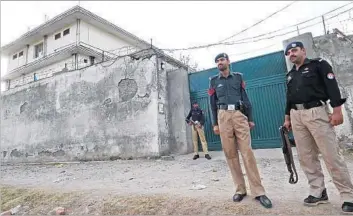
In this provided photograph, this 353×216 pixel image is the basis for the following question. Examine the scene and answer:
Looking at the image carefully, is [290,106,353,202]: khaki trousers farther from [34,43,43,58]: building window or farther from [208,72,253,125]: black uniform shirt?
[34,43,43,58]: building window

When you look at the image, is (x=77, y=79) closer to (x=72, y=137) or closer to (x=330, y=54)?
(x=72, y=137)

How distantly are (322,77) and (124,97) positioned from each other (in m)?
6.36

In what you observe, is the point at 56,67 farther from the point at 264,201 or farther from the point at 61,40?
the point at 264,201

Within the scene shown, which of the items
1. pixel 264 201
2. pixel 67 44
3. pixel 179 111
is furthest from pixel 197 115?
pixel 67 44

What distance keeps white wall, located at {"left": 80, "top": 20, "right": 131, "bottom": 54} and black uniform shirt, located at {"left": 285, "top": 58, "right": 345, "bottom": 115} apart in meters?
17.8

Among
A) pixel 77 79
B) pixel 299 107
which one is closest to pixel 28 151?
pixel 77 79

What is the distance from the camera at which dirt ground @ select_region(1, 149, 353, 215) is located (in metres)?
2.86

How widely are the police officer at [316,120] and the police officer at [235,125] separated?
0.49 metres

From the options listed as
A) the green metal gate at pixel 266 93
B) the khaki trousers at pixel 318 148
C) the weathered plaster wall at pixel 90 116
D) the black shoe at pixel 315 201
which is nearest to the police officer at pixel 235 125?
the black shoe at pixel 315 201

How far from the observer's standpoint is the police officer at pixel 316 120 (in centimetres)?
247

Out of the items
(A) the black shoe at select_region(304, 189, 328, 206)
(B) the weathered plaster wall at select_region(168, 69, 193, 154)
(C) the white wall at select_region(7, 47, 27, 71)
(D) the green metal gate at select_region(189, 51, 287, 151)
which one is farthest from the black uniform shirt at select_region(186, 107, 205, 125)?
(C) the white wall at select_region(7, 47, 27, 71)

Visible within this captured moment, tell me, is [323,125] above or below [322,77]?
below

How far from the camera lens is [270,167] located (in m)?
5.11

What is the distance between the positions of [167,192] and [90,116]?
5.77 meters
